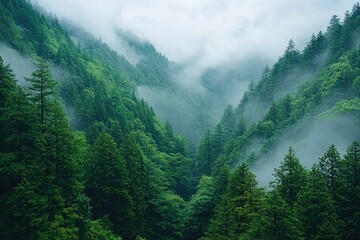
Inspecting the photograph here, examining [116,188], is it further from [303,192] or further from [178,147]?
[178,147]

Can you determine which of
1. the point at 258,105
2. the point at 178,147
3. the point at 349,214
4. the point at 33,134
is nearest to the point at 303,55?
the point at 258,105

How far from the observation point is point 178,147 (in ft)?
404

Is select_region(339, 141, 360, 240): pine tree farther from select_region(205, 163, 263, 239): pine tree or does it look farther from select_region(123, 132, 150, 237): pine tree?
select_region(123, 132, 150, 237): pine tree

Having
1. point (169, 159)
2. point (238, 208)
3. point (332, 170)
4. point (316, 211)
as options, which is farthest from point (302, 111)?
point (316, 211)

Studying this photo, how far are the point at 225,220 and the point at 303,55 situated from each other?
326 feet

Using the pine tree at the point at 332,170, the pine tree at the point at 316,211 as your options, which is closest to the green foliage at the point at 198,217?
the pine tree at the point at 332,170

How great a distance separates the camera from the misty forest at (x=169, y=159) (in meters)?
33.9

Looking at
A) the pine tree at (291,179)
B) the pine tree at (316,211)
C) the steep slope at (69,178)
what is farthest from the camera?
the pine tree at (291,179)

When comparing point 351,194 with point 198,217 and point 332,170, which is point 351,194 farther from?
point 198,217

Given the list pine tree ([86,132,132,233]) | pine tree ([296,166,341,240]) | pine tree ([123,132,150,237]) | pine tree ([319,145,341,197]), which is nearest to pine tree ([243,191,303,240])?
pine tree ([296,166,341,240])

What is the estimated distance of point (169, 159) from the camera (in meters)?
103

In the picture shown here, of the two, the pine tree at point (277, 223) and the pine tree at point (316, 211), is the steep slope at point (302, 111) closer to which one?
the pine tree at point (316, 211)

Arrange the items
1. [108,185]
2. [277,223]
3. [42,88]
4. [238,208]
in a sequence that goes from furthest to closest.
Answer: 1. [108,185]
2. [238,208]
3. [42,88]
4. [277,223]

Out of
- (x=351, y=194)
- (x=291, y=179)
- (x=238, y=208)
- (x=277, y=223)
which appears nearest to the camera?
(x=277, y=223)
